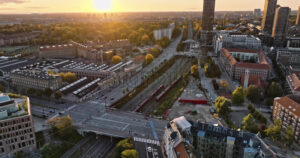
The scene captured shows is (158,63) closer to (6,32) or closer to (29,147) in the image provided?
(29,147)

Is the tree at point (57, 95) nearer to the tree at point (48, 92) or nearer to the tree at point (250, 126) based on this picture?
the tree at point (48, 92)

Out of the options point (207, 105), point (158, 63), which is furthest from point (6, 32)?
point (207, 105)

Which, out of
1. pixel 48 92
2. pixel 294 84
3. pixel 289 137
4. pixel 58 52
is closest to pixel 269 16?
pixel 294 84

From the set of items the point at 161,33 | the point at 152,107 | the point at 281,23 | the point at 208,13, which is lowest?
the point at 152,107

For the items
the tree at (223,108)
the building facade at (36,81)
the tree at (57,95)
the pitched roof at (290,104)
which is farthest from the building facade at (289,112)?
the building facade at (36,81)

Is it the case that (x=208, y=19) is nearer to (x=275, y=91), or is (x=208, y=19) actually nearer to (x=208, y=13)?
(x=208, y=13)

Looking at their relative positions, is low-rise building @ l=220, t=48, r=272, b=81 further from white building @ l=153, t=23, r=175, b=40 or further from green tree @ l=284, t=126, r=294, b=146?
white building @ l=153, t=23, r=175, b=40

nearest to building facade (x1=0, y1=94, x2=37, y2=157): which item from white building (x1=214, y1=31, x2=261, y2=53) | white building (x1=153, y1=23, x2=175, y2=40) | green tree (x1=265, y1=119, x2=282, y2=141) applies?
green tree (x1=265, y1=119, x2=282, y2=141)
